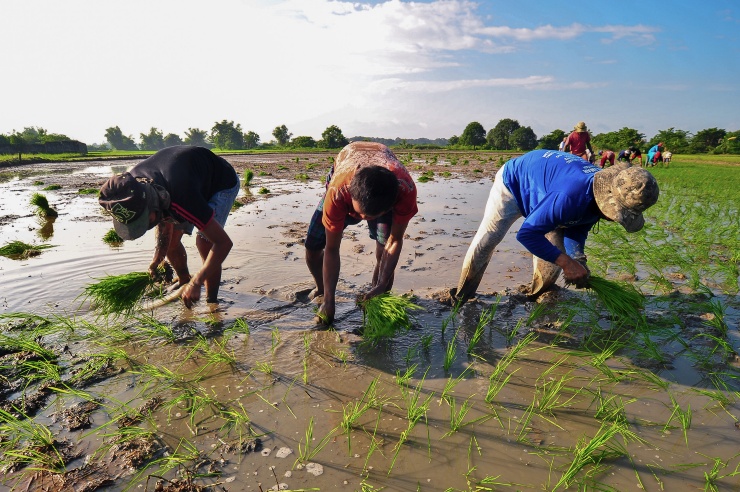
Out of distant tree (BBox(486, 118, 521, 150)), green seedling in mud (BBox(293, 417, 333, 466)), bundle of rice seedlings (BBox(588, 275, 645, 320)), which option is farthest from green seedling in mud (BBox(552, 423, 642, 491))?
distant tree (BBox(486, 118, 521, 150))

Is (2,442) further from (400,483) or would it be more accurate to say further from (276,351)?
(400,483)

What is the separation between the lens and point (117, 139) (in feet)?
333

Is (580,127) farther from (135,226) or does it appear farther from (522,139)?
(522,139)

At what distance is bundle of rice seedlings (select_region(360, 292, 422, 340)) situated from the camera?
2.52 meters

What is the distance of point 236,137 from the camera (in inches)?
3474

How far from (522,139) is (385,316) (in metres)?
73.9

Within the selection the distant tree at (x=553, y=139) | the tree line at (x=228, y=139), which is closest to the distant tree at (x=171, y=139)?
the tree line at (x=228, y=139)


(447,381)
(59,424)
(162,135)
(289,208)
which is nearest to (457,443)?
(447,381)

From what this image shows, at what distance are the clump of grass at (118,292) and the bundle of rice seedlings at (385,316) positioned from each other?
179cm

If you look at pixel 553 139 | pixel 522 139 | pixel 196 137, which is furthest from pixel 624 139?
pixel 196 137

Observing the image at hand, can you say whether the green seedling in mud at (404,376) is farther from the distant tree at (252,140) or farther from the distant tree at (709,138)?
the distant tree at (252,140)

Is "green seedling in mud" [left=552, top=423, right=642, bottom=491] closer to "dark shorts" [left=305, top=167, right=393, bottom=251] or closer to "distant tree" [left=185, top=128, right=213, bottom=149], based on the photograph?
"dark shorts" [left=305, top=167, right=393, bottom=251]

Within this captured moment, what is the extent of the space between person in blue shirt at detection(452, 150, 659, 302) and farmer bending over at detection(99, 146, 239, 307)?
1971 mm

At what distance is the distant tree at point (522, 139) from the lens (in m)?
68.5
